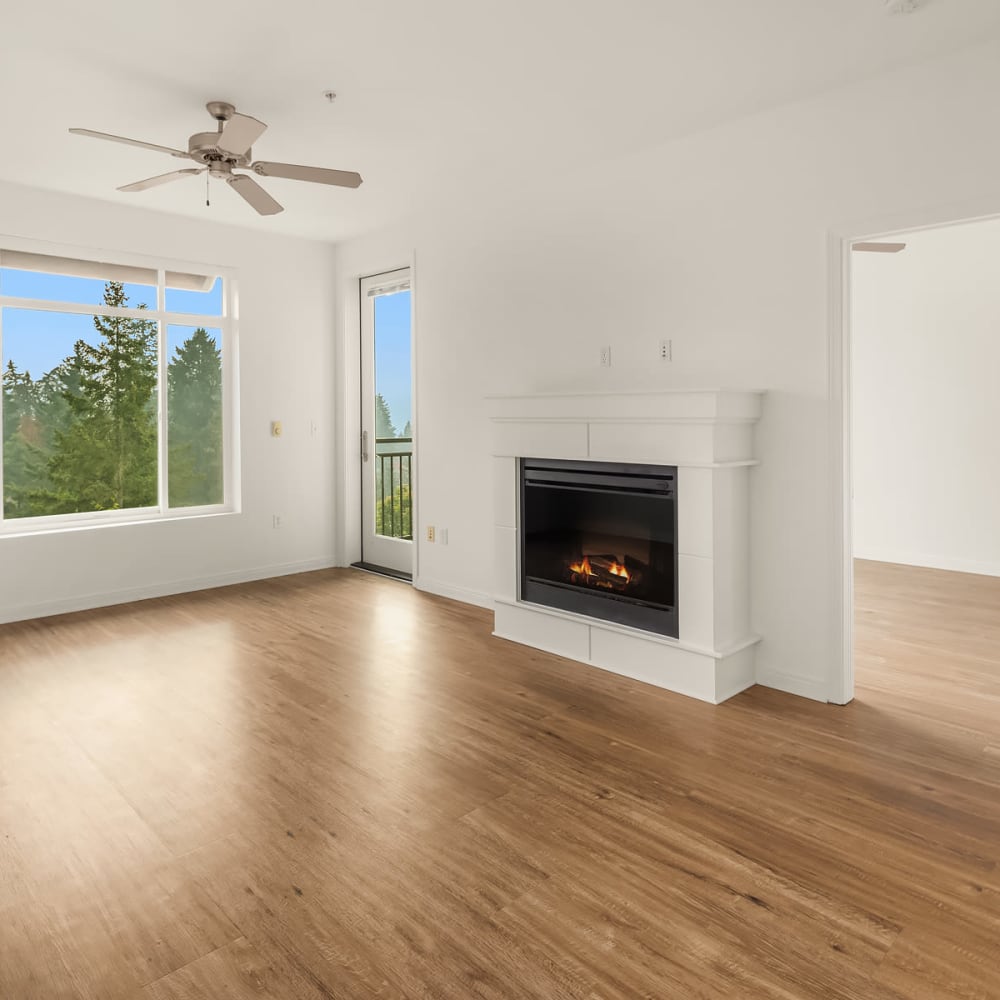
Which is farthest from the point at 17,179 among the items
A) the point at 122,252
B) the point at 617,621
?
the point at 617,621

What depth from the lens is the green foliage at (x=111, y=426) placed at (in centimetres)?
484

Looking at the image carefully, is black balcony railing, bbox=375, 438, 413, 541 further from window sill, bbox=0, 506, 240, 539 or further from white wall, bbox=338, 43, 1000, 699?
white wall, bbox=338, 43, 1000, 699

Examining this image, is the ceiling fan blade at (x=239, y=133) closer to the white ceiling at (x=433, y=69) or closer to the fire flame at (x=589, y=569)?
the white ceiling at (x=433, y=69)

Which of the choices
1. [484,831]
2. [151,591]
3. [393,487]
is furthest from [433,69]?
[151,591]

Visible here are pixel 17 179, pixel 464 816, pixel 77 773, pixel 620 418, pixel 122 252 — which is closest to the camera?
pixel 464 816

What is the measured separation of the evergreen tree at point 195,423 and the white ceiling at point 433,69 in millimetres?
1573

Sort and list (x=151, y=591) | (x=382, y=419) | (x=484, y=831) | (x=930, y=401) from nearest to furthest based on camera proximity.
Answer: (x=484, y=831), (x=151, y=591), (x=930, y=401), (x=382, y=419)


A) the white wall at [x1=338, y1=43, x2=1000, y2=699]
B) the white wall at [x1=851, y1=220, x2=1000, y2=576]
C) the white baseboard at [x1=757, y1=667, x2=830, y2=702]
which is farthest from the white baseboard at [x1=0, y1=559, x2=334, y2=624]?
the white wall at [x1=851, y1=220, x2=1000, y2=576]

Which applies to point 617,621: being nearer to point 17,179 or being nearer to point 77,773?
point 77,773

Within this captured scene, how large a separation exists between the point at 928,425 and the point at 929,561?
1.11m

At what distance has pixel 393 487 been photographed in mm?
6160

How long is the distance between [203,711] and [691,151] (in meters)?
3.49

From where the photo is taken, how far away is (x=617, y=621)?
12.3ft

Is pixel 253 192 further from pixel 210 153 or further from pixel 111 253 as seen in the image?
pixel 111 253
